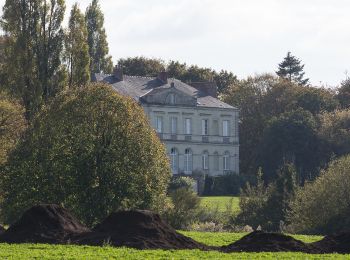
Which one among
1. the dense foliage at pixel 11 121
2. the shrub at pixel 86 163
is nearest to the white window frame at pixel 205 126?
the dense foliage at pixel 11 121

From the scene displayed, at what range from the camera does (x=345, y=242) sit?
1538 inches

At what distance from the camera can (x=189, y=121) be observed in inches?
4579

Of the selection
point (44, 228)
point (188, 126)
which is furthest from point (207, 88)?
point (44, 228)

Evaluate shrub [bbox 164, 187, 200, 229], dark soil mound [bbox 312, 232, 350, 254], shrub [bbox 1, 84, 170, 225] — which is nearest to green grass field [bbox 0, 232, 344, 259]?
dark soil mound [bbox 312, 232, 350, 254]

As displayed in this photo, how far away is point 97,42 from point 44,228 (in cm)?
8220

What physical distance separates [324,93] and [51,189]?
74945 mm

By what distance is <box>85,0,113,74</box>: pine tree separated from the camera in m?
122

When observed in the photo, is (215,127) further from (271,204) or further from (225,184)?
(271,204)

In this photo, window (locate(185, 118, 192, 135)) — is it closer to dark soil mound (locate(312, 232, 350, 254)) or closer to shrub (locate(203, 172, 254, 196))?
shrub (locate(203, 172, 254, 196))

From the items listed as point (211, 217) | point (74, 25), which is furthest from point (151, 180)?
point (74, 25)

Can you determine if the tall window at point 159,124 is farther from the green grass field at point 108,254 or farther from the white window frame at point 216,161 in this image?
the green grass field at point 108,254

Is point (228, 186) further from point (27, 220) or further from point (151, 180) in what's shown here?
point (27, 220)

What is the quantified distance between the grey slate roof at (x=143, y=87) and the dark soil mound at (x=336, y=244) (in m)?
68.3

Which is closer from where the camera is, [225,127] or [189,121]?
[189,121]
